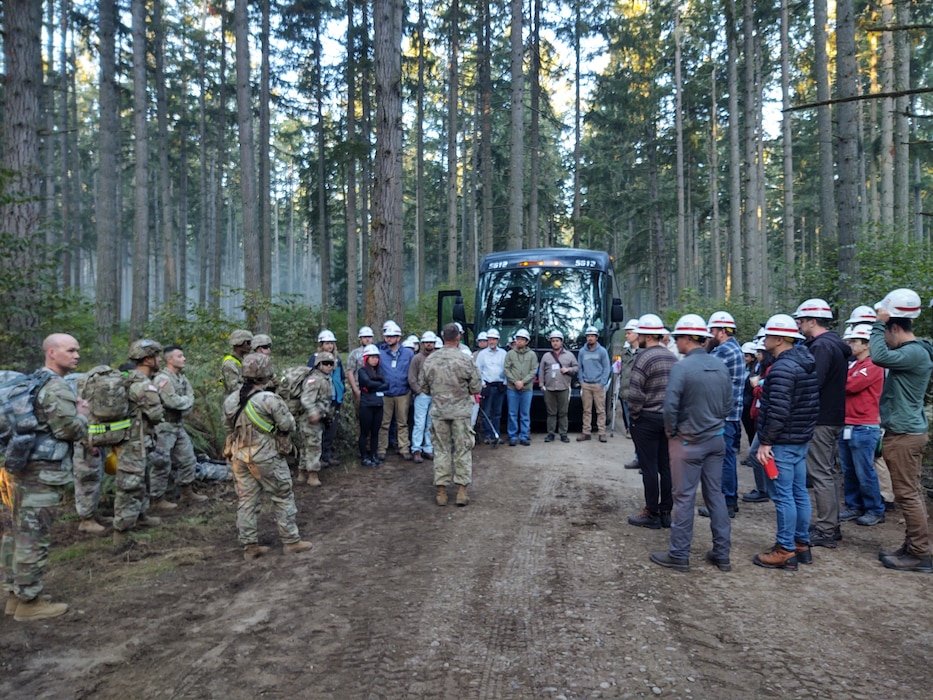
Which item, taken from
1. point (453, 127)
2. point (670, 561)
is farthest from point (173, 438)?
point (453, 127)

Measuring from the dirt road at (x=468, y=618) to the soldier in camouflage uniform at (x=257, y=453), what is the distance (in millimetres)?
247

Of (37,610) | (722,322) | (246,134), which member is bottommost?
(37,610)

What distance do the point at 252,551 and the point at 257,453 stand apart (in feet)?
2.85

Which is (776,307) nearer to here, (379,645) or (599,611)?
(599,611)

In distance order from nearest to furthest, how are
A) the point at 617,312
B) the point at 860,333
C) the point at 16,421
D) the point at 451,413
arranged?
the point at 16,421 → the point at 860,333 → the point at 451,413 → the point at 617,312

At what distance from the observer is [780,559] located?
4.84m

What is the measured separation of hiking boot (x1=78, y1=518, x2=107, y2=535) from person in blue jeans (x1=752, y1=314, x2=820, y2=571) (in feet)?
20.6

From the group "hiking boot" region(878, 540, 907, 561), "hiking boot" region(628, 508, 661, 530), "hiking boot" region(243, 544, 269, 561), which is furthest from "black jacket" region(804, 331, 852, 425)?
"hiking boot" region(243, 544, 269, 561)

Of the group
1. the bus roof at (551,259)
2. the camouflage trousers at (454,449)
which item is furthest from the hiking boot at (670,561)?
the bus roof at (551,259)

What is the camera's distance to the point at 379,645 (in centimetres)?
362

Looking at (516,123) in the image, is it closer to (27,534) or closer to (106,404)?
(106,404)

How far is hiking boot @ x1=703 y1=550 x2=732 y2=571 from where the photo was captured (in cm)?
484

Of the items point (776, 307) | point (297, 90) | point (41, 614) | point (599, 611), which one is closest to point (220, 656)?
point (41, 614)

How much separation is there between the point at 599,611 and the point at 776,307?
645 inches
